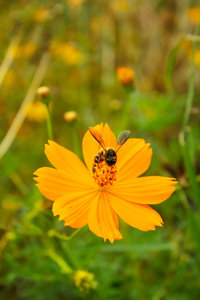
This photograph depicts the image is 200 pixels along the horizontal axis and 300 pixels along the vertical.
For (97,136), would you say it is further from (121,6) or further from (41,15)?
(121,6)

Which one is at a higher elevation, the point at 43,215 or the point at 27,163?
the point at 43,215

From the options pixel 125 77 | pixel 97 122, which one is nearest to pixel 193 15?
pixel 97 122

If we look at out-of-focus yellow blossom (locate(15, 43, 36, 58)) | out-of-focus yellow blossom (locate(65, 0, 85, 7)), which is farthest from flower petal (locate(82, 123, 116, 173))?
out-of-focus yellow blossom (locate(65, 0, 85, 7))

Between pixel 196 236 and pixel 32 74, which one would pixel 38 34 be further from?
pixel 196 236

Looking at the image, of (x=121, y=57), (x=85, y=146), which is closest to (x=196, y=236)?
(x=85, y=146)

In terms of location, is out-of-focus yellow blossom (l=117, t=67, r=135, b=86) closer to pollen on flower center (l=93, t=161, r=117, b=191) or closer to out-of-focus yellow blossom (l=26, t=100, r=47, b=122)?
pollen on flower center (l=93, t=161, r=117, b=191)
